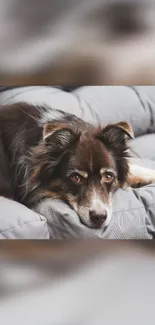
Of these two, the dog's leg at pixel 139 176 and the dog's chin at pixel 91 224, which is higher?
the dog's leg at pixel 139 176

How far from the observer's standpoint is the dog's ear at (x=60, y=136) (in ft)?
6.16

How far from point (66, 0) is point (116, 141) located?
1.97 ft

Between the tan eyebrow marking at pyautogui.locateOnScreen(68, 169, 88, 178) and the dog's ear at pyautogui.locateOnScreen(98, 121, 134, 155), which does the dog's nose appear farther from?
the dog's ear at pyautogui.locateOnScreen(98, 121, 134, 155)

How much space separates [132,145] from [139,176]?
0.13 meters

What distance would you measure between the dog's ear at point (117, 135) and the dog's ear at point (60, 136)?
0.37ft

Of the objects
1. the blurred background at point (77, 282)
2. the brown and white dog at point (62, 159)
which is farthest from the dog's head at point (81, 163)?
the blurred background at point (77, 282)

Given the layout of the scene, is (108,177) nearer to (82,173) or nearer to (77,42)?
(82,173)

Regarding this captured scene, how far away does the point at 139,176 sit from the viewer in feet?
6.13

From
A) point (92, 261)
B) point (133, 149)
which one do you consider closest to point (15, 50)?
point (133, 149)

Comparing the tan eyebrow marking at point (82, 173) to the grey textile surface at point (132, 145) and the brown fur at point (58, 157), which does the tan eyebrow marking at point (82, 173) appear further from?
the grey textile surface at point (132, 145)

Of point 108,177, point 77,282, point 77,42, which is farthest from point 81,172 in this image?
point 77,42

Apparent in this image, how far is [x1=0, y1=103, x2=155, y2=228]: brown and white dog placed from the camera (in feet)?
6.08

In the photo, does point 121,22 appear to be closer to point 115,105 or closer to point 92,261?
point 115,105

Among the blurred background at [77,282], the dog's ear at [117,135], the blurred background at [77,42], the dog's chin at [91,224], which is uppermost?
the blurred background at [77,42]
